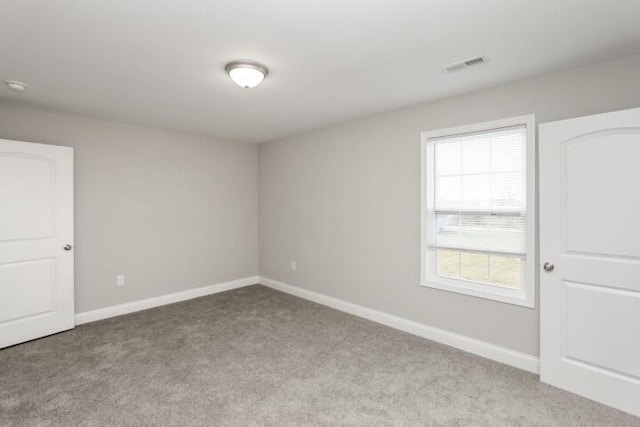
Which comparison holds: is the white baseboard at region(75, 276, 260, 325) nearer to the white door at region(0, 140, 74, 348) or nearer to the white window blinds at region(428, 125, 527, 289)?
the white door at region(0, 140, 74, 348)

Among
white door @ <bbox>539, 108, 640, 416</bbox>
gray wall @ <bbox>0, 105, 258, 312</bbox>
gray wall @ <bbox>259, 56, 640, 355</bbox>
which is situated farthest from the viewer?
gray wall @ <bbox>0, 105, 258, 312</bbox>

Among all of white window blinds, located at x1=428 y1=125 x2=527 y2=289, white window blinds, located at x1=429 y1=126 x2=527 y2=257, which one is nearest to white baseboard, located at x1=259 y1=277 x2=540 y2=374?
white window blinds, located at x1=428 y1=125 x2=527 y2=289

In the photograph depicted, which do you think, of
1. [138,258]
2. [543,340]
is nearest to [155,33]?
[138,258]

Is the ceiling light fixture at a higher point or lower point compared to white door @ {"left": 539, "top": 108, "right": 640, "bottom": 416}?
higher

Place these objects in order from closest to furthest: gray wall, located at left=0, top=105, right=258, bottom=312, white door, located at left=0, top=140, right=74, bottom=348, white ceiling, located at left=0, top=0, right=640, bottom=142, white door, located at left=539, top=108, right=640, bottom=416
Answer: white ceiling, located at left=0, top=0, right=640, bottom=142
white door, located at left=539, top=108, right=640, bottom=416
white door, located at left=0, top=140, right=74, bottom=348
gray wall, located at left=0, top=105, right=258, bottom=312

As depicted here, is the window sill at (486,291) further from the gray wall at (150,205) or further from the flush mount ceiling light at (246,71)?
the gray wall at (150,205)

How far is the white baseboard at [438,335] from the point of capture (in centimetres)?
276

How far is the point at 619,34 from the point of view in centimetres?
204

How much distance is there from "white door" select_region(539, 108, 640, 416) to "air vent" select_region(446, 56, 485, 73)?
730mm

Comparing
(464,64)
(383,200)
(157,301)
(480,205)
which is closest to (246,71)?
(464,64)

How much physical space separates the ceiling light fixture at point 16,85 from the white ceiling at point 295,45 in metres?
0.08

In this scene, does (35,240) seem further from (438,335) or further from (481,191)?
(481,191)

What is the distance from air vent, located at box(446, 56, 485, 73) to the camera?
2.37m

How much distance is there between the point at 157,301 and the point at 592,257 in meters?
4.77
